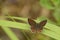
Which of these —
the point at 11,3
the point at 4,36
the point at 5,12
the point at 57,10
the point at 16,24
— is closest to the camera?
the point at 16,24

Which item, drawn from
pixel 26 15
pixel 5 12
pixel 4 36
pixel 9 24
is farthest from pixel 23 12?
pixel 9 24

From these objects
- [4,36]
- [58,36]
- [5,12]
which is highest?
[58,36]

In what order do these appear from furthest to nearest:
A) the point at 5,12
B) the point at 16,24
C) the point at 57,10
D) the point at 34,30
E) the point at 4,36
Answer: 1. the point at 5,12
2. the point at 4,36
3. the point at 57,10
4. the point at 16,24
5. the point at 34,30

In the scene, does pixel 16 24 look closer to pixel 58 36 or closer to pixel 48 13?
pixel 58 36

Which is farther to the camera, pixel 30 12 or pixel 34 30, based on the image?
pixel 30 12

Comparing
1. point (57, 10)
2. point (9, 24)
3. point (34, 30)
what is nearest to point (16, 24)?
point (9, 24)

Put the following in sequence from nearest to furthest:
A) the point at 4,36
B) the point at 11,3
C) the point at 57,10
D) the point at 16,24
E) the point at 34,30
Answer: the point at 34,30
the point at 16,24
the point at 57,10
the point at 4,36
the point at 11,3

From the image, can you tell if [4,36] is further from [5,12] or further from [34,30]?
[34,30]

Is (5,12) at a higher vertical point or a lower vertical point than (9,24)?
lower

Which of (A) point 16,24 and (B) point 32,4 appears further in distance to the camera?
(B) point 32,4
